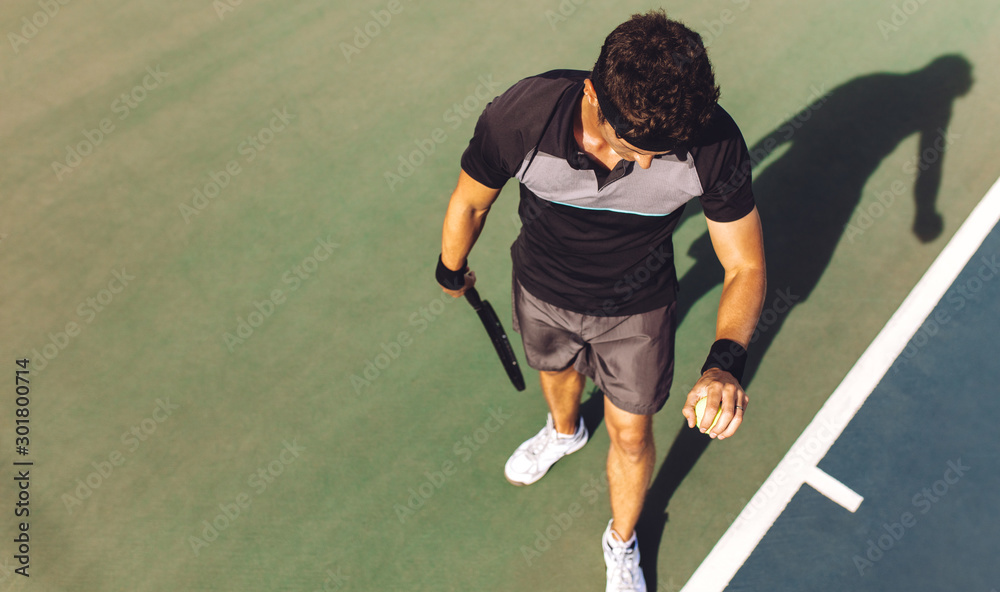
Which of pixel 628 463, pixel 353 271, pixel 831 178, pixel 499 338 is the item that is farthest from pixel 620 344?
pixel 831 178

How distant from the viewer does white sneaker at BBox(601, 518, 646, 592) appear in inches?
142

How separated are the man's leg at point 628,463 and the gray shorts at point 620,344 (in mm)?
83

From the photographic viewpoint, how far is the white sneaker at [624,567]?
3.61m

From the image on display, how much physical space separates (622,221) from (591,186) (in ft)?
0.69

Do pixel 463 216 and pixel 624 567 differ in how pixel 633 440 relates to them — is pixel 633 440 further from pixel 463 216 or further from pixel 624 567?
pixel 463 216

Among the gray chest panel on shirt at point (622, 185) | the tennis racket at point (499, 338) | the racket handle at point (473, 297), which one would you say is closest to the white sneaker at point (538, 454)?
the tennis racket at point (499, 338)

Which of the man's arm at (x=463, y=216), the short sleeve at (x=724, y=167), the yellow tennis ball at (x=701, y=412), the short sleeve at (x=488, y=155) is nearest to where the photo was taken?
the yellow tennis ball at (x=701, y=412)

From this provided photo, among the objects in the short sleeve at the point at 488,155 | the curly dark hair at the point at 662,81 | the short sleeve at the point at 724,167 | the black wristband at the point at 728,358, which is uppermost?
the curly dark hair at the point at 662,81

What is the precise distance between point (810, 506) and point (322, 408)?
290cm

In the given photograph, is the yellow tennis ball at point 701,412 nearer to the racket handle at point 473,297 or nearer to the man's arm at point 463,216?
the man's arm at point 463,216

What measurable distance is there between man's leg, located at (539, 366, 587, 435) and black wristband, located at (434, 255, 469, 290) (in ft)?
2.08

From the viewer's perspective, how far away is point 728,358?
2.64m

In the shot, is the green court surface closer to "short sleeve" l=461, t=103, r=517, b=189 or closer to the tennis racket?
the tennis racket

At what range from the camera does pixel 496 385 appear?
4.41 meters
